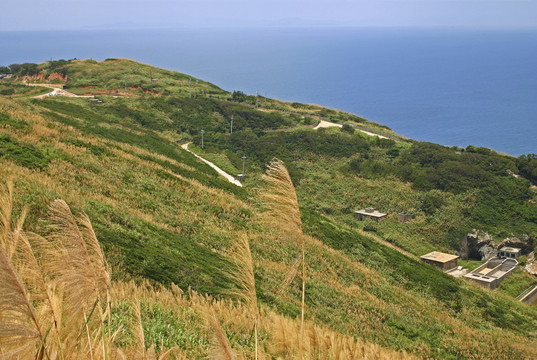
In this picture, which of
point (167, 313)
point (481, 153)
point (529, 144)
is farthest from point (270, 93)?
point (167, 313)

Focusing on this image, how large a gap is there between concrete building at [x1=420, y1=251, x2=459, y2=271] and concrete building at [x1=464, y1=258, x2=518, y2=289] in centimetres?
92

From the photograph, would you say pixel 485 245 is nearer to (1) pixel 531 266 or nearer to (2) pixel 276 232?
(1) pixel 531 266

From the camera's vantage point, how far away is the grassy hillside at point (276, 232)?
7781 millimetres

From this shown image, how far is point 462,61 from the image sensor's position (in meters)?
192

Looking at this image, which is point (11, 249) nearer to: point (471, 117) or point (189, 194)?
point (189, 194)

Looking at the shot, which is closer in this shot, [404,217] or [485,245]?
[485,245]

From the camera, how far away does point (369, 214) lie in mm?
28359

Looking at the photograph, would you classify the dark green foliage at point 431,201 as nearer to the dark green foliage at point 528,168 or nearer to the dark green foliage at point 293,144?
the dark green foliage at point 528,168

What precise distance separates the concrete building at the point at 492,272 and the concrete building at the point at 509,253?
72cm

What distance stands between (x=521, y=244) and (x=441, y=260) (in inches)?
255

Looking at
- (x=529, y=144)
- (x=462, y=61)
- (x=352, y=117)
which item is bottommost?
(x=529, y=144)

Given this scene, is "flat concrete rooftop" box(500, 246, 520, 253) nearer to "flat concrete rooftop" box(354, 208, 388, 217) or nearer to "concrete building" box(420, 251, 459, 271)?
"concrete building" box(420, 251, 459, 271)

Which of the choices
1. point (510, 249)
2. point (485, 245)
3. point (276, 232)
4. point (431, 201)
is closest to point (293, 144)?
point (431, 201)

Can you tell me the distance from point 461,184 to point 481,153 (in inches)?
317
